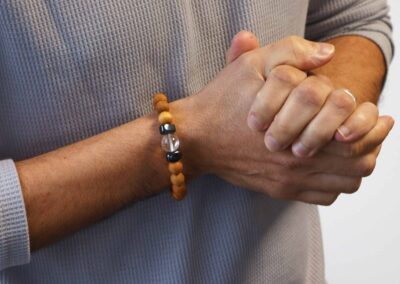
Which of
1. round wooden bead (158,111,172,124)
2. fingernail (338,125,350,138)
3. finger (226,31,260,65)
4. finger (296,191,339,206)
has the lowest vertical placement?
finger (296,191,339,206)

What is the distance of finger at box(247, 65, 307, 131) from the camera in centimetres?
61

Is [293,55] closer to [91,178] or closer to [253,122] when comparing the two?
[253,122]

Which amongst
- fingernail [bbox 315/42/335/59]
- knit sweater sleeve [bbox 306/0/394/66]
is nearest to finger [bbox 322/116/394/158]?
fingernail [bbox 315/42/335/59]

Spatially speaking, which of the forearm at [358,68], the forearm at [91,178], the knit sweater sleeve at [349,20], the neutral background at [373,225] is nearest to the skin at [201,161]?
the forearm at [91,178]

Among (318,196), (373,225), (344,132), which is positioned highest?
(344,132)

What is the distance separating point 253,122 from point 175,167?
11cm

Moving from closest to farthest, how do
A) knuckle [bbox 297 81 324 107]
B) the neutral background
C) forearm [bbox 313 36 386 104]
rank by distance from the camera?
knuckle [bbox 297 81 324 107] < forearm [bbox 313 36 386 104] < the neutral background

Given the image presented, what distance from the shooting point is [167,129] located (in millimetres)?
643

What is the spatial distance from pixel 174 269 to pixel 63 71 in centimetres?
30

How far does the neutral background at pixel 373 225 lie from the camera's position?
1532 millimetres

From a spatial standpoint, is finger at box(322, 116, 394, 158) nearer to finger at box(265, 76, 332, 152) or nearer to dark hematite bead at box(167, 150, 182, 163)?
finger at box(265, 76, 332, 152)

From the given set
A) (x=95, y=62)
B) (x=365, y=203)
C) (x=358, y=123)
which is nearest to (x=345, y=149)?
(x=358, y=123)

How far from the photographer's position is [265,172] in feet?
2.24

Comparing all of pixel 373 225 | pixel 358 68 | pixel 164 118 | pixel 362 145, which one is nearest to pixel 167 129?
pixel 164 118
